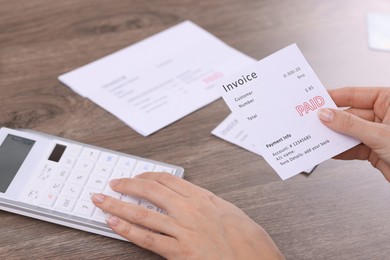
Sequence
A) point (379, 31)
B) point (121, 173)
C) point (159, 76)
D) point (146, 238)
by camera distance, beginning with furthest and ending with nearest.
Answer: point (379, 31) → point (159, 76) → point (121, 173) → point (146, 238)

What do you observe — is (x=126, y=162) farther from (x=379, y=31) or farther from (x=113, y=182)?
(x=379, y=31)

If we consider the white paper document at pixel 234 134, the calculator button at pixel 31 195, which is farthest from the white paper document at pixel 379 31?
the calculator button at pixel 31 195

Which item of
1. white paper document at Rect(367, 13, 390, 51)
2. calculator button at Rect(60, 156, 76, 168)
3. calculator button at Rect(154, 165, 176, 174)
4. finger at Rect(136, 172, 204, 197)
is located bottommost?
calculator button at Rect(60, 156, 76, 168)

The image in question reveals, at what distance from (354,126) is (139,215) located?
0.35 metres

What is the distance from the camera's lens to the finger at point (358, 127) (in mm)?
766

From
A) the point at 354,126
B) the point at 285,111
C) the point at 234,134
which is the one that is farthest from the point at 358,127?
the point at 234,134

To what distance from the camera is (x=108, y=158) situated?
0.87m

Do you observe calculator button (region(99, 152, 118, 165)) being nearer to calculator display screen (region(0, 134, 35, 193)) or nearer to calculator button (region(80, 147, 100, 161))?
calculator button (region(80, 147, 100, 161))

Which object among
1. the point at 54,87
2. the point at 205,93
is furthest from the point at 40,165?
the point at 205,93

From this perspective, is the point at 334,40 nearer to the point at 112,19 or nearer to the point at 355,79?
the point at 355,79

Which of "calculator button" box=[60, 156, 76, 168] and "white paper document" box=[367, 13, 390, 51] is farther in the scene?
"white paper document" box=[367, 13, 390, 51]

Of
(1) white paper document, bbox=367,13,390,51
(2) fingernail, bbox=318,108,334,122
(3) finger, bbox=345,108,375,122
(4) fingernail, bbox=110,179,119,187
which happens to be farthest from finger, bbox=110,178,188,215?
(1) white paper document, bbox=367,13,390,51

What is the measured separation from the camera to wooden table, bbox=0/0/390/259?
79 centimetres

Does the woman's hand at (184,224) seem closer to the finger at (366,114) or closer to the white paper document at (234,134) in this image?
the white paper document at (234,134)
